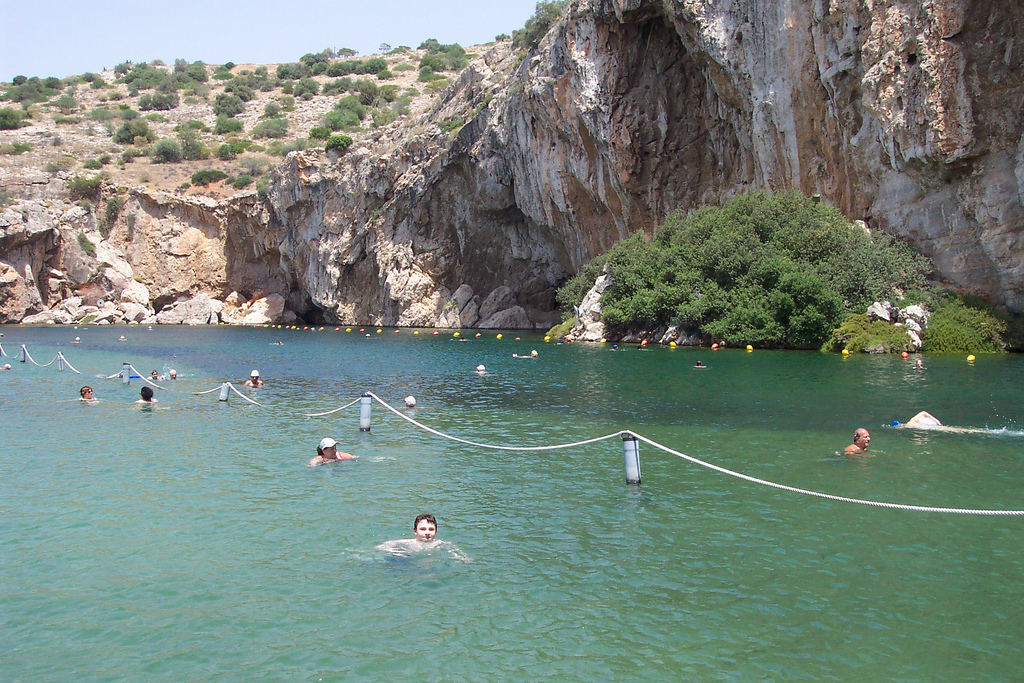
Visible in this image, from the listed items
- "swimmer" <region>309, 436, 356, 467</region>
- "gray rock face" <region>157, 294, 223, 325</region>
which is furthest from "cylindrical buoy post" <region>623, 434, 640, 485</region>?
"gray rock face" <region>157, 294, 223, 325</region>

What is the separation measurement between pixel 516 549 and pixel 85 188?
76.5m

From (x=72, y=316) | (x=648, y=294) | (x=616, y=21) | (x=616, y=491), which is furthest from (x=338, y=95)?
(x=616, y=491)

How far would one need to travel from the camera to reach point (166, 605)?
7605 millimetres

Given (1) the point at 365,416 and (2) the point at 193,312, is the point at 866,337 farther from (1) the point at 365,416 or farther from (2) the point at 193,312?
(2) the point at 193,312

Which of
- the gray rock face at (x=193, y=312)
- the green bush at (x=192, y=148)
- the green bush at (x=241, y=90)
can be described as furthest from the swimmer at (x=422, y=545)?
the green bush at (x=241, y=90)

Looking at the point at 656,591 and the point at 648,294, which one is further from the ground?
the point at 648,294

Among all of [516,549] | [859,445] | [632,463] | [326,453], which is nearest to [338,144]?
[326,453]

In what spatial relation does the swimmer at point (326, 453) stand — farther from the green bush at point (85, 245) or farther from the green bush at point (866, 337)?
the green bush at point (85, 245)

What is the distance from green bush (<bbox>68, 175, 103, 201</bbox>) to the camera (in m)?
72.6

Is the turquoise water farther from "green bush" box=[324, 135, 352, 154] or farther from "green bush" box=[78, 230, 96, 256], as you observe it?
"green bush" box=[78, 230, 96, 256]

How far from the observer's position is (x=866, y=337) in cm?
3120

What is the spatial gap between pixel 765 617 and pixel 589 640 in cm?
164

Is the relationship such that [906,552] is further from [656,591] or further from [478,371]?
[478,371]

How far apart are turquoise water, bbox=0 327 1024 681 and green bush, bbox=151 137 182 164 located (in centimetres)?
6971
